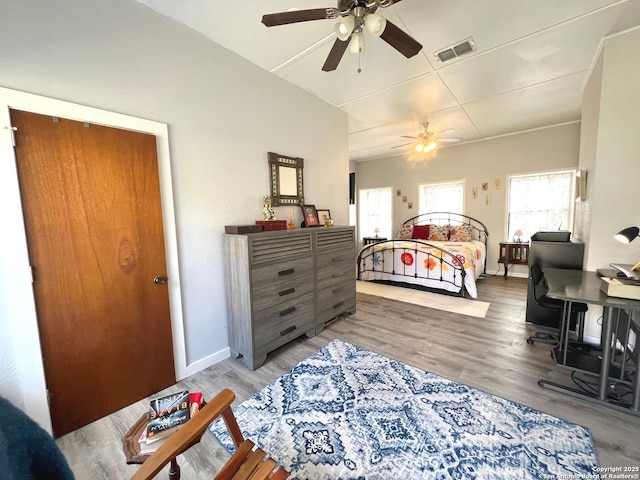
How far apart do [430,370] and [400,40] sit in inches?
101

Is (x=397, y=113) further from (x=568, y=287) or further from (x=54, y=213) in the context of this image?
(x=54, y=213)

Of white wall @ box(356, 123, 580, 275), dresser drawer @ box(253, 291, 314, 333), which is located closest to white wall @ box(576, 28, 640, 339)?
white wall @ box(356, 123, 580, 275)

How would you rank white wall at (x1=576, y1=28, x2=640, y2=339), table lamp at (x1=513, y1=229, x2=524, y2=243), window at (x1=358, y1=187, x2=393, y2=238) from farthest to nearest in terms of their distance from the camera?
1. window at (x1=358, y1=187, x2=393, y2=238)
2. table lamp at (x1=513, y1=229, x2=524, y2=243)
3. white wall at (x1=576, y1=28, x2=640, y2=339)

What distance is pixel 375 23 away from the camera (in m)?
1.51

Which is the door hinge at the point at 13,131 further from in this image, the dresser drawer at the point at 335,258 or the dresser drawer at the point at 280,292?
the dresser drawer at the point at 335,258

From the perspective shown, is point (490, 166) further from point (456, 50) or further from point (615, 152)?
point (456, 50)

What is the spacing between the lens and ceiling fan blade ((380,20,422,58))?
1.64 meters

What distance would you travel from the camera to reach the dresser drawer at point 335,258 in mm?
2914

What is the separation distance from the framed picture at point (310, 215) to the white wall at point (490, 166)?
404 centimetres

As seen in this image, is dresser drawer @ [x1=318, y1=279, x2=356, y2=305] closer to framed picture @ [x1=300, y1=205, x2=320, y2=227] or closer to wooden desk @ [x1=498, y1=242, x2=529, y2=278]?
framed picture @ [x1=300, y1=205, x2=320, y2=227]

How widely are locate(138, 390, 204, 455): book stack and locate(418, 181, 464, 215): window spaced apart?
243 inches

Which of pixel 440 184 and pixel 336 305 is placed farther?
pixel 440 184

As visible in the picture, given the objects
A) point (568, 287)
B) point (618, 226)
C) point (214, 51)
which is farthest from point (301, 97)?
point (618, 226)

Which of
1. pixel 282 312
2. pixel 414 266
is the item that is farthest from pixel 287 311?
pixel 414 266
